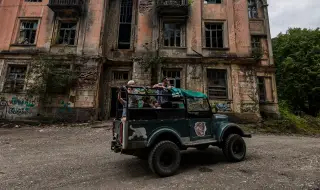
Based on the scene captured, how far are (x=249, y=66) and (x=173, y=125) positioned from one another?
36.8 ft

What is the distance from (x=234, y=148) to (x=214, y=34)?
439 inches

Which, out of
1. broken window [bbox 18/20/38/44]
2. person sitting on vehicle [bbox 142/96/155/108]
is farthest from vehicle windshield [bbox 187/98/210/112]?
broken window [bbox 18/20/38/44]

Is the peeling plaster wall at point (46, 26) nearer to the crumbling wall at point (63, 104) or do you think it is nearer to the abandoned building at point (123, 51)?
the abandoned building at point (123, 51)

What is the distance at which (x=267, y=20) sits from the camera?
15.8 metres

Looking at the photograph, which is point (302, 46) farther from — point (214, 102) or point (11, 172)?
point (11, 172)

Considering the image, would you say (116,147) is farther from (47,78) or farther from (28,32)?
(28,32)

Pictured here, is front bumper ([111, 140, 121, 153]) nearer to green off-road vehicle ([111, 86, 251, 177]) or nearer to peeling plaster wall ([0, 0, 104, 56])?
green off-road vehicle ([111, 86, 251, 177])

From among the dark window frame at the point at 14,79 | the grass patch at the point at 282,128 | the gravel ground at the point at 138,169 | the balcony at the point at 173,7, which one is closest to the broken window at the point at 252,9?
the balcony at the point at 173,7

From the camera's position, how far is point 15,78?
12.8 metres

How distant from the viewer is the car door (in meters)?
4.70

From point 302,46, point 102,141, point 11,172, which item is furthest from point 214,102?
point 302,46

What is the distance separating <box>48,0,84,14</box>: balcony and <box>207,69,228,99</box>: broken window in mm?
11420

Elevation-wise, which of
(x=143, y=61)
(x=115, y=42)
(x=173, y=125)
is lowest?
(x=173, y=125)

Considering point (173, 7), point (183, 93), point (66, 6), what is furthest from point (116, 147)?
point (66, 6)
